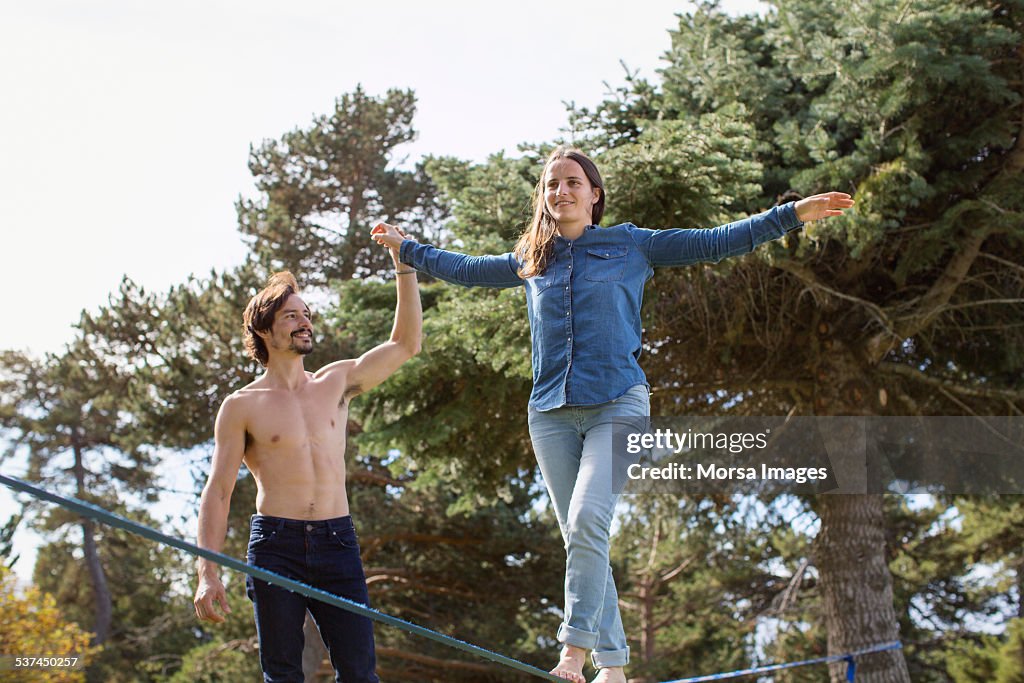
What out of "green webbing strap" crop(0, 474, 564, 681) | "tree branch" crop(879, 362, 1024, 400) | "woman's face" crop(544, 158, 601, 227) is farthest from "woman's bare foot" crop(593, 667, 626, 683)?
"tree branch" crop(879, 362, 1024, 400)

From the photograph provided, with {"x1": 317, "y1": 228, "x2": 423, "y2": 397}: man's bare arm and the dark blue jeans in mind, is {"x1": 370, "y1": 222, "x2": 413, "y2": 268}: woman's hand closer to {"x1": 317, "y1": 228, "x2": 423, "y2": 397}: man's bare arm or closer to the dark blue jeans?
{"x1": 317, "y1": 228, "x2": 423, "y2": 397}: man's bare arm

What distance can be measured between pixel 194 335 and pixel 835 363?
28.4 feet

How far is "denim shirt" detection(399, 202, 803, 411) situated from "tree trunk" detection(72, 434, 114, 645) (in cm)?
2052

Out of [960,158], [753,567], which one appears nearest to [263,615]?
[960,158]

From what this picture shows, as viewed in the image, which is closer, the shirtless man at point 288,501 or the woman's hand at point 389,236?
the shirtless man at point 288,501

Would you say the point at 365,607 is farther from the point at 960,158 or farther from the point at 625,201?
the point at 960,158

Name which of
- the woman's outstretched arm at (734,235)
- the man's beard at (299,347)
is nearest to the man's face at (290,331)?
the man's beard at (299,347)

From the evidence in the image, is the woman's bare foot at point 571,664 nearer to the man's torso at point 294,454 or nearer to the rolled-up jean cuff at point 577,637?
the rolled-up jean cuff at point 577,637

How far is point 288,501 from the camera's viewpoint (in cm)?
334

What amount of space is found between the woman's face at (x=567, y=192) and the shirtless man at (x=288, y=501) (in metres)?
0.88

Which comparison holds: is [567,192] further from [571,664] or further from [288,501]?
[571,664]

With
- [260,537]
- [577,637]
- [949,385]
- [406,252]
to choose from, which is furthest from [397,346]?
[949,385]

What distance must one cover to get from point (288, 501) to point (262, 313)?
0.62 metres

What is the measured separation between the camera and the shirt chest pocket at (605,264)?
141 inches
